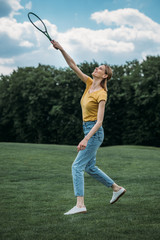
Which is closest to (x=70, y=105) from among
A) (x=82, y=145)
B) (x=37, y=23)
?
(x=37, y=23)

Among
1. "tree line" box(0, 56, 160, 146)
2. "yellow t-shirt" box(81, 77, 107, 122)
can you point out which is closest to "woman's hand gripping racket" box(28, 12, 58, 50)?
"yellow t-shirt" box(81, 77, 107, 122)

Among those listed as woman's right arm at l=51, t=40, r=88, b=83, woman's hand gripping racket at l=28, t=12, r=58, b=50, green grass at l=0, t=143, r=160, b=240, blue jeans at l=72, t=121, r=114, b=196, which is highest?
woman's hand gripping racket at l=28, t=12, r=58, b=50

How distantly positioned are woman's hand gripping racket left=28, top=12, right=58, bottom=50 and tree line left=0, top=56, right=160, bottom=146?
1337 inches

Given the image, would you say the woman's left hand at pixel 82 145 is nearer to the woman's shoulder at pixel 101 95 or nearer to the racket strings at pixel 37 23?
the woman's shoulder at pixel 101 95

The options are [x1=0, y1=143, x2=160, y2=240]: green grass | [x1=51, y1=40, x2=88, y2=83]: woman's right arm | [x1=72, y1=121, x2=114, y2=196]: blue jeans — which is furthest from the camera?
[x1=51, y1=40, x2=88, y2=83]: woman's right arm

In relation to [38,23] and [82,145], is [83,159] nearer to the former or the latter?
[82,145]

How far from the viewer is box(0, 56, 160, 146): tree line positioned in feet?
136

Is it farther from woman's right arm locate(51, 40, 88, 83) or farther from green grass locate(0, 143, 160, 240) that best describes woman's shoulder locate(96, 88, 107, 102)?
green grass locate(0, 143, 160, 240)

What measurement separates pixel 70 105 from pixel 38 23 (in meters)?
39.4

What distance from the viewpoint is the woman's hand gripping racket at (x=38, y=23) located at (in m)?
6.15

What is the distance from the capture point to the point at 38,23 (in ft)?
21.0

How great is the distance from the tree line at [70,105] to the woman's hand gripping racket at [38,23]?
34.0 meters

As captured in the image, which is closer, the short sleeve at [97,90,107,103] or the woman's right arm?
the short sleeve at [97,90,107,103]

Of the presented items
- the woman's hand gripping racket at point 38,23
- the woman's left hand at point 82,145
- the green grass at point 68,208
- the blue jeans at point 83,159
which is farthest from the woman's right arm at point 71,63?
the green grass at point 68,208
